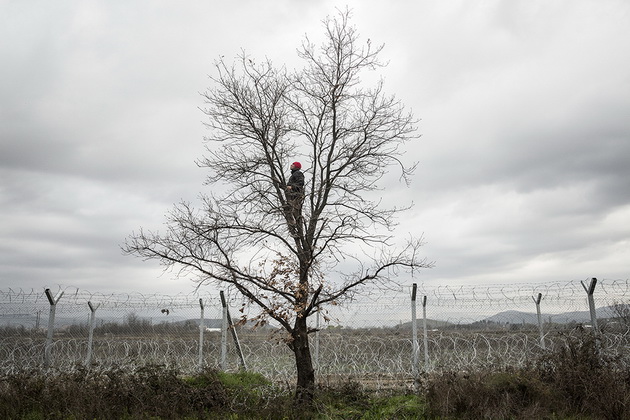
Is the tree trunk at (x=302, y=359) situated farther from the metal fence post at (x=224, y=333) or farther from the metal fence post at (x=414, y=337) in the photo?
the metal fence post at (x=224, y=333)

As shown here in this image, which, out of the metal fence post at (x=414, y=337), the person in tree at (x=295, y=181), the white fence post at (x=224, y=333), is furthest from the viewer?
the white fence post at (x=224, y=333)

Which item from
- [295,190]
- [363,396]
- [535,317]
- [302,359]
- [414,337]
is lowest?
[363,396]

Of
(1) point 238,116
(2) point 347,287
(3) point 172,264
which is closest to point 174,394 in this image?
(3) point 172,264

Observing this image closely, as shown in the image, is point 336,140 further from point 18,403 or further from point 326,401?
point 18,403

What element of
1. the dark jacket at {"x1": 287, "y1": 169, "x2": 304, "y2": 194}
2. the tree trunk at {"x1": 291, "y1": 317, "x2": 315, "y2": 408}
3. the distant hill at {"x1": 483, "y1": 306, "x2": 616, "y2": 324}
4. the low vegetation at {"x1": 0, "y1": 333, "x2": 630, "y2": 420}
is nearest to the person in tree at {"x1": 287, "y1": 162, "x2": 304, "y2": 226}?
the dark jacket at {"x1": 287, "y1": 169, "x2": 304, "y2": 194}

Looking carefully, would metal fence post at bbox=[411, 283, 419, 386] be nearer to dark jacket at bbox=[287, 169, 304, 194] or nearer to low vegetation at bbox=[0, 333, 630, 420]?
low vegetation at bbox=[0, 333, 630, 420]

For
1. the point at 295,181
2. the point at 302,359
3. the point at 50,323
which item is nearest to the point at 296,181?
the point at 295,181

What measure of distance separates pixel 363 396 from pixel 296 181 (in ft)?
13.3

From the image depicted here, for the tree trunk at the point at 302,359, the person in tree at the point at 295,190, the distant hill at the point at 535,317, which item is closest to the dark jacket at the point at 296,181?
the person in tree at the point at 295,190

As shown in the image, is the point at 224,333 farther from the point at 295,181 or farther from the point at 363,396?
the point at 295,181

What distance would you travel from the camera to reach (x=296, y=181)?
10.3m

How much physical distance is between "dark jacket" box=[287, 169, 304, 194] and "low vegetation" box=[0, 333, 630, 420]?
3597 mm

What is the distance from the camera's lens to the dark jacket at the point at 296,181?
33.3 feet

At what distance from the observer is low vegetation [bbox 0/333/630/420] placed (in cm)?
809
